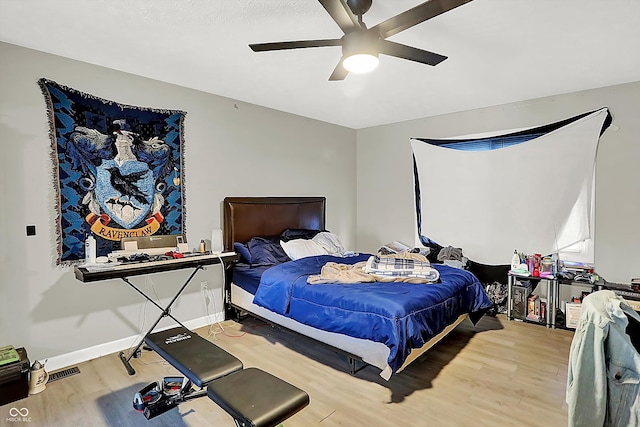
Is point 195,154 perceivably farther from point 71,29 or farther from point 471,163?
point 471,163

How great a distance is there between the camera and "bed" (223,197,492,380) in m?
2.40

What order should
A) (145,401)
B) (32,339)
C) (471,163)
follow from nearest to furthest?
(145,401), (32,339), (471,163)

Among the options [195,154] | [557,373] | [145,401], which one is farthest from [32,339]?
[557,373]

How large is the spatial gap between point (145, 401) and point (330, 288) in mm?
1454

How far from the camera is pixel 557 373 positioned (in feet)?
8.83

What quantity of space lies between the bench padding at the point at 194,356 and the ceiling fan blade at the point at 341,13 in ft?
6.37

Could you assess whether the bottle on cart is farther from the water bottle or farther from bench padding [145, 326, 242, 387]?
the water bottle

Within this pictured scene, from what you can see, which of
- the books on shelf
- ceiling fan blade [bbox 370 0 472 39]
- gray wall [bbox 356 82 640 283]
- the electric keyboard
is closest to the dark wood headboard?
the electric keyboard

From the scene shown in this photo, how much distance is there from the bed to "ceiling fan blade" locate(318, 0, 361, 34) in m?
1.77

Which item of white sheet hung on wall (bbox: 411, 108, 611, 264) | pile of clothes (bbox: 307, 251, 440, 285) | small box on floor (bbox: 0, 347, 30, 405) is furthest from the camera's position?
white sheet hung on wall (bbox: 411, 108, 611, 264)

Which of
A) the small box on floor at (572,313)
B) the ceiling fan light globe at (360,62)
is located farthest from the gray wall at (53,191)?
the small box on floor at (572,313)

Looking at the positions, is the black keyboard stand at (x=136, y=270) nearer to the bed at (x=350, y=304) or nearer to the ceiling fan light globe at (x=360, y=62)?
the bed at (x=350, y=304)

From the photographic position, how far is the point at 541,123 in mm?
4043

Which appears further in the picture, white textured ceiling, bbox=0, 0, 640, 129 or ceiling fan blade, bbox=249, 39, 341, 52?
white textured ceiling, bbox=0, 0, 640, 129
